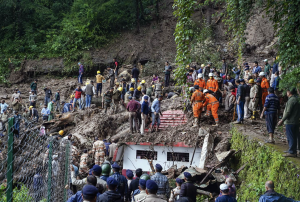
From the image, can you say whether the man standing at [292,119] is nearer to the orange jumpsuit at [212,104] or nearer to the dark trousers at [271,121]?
the dark trousers at [271,121]

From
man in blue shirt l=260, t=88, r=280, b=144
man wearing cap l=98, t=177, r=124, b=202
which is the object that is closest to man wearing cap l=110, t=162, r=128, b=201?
man wearing cap l=98, t=177, r=124, b=202

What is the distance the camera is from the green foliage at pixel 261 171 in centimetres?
690

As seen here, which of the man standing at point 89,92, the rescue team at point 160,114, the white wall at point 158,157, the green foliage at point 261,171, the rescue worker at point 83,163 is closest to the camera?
the rescue team at point 160,114

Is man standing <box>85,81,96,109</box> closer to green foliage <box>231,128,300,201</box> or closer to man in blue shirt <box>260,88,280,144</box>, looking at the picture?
green foliage <box>231,128,300,201</box>

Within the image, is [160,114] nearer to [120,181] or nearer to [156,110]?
[156,110]

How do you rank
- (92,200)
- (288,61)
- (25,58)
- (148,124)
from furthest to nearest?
(25,58) → (148,124) → (288,61) → (92,200)

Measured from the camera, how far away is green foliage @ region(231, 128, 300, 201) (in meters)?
6.90

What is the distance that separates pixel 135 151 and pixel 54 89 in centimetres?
1642

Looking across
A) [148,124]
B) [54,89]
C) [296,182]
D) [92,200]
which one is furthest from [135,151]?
[54,89]

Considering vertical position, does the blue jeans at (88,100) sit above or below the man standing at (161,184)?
above

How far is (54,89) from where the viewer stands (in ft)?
90.1

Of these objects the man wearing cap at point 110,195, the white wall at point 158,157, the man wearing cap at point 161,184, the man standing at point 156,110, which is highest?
the man standing at point 156,110

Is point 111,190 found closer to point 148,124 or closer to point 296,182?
point 296,182

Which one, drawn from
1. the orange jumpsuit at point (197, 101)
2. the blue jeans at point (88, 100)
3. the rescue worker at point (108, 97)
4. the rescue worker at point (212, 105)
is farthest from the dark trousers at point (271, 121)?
the blue jeans at point (88, 100)
